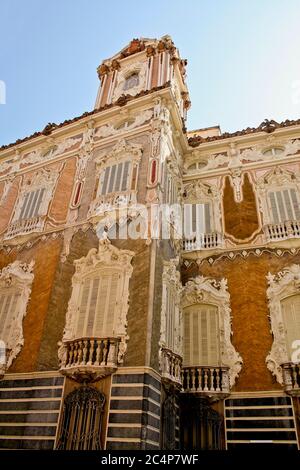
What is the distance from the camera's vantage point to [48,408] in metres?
11.1

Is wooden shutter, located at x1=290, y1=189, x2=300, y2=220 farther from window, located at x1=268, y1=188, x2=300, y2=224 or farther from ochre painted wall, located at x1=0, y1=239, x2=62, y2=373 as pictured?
ochre painted wall, located at x1=0, y1=239, x2=62, y2=373

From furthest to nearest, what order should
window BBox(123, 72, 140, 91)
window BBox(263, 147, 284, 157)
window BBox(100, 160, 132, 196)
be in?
window BBox(123, 72, 140, 91) < window BBox(263, 147, 284, 157) < window BBox(100, 160, 132, 196)

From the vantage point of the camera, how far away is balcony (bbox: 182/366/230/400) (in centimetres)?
1260

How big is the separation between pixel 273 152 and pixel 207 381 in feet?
37.9

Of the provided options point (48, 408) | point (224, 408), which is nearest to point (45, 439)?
point (48, 408)

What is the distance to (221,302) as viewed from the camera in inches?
575

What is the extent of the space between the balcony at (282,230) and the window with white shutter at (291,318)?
256cm

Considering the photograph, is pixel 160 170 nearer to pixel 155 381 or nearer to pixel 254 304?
pixel 254 304

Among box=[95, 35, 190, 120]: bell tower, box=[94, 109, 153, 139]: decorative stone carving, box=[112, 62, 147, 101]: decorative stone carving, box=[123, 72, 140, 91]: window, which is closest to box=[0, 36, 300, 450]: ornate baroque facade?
box=[94, 109, 153, 139]: decorative stone carving

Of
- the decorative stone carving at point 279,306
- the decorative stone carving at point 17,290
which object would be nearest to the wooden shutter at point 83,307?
the decorative stone carving at point 17,290

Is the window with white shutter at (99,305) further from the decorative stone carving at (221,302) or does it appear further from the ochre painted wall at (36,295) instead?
the decorative stone carving at (221,302)

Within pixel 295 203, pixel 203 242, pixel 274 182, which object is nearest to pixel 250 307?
pixel 203 242

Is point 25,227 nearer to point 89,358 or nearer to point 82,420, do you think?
point 89,358

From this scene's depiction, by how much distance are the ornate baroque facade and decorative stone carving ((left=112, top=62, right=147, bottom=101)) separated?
363 centimetres
